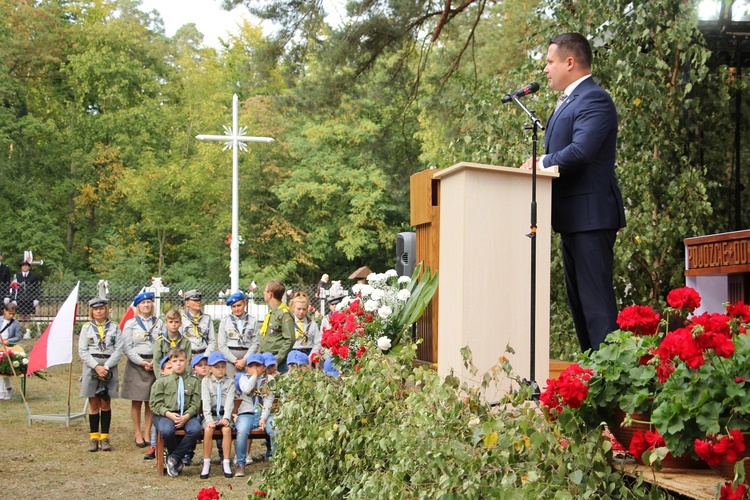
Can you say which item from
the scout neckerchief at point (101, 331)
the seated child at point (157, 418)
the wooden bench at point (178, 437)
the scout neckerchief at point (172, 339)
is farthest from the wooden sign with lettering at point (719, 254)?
the scout neckerchief at point (101, 331)

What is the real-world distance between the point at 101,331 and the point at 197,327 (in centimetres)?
112

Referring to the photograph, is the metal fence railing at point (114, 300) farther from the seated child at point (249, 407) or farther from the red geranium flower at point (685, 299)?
the red geranium flower at point (685, 299)

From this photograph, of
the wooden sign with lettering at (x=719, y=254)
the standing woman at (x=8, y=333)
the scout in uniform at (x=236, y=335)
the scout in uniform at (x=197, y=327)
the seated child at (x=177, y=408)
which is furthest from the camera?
the standing woman at (x=8, y=333)

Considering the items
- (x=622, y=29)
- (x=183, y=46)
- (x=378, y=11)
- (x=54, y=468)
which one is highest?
(x=183, y=46)

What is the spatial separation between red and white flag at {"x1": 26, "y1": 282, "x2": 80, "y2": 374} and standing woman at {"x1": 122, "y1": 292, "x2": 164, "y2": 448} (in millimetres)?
1473

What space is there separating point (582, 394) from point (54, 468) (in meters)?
7.42

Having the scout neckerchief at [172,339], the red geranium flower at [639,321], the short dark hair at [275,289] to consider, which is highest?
the short dark hair at [275,289]

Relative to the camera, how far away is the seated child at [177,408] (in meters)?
8.85

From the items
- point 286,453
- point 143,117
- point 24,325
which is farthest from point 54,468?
point 143,117

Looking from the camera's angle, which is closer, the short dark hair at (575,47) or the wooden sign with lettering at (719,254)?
the short dark hair at (575,47)

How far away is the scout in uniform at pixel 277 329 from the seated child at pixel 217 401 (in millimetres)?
565

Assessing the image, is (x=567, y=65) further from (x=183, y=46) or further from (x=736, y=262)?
(x=183, y=46)

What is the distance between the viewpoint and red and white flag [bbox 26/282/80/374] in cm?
1181

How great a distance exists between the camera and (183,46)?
4841 cm
